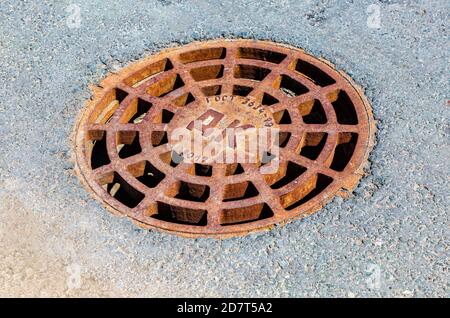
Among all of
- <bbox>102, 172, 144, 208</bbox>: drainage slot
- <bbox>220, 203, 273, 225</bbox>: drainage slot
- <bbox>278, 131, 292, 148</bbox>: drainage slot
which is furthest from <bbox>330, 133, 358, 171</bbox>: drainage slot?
<bbox>102, 172, 144, 208</bbox>: drainage slot

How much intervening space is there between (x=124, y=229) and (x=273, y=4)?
1.82 metres

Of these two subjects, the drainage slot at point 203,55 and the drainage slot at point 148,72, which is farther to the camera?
the drainage slot at point 203,55

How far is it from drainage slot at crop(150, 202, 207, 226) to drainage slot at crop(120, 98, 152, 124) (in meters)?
0.60

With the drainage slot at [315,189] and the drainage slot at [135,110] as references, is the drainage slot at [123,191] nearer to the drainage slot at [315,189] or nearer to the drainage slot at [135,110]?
the drainage slot at [135,110]

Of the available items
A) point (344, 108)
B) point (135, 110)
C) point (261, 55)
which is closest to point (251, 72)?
point (261, 55)

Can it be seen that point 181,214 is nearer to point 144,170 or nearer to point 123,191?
point 144,170

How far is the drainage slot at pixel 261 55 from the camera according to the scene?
3.70m

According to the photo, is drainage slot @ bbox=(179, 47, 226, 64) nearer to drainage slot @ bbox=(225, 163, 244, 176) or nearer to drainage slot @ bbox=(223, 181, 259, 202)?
drainage slot @ bbox=(225, 163, 244, 176)

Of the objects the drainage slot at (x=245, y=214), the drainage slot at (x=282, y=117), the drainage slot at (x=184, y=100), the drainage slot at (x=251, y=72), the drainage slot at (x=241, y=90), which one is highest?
the drainage slot at (x=251, y=72)

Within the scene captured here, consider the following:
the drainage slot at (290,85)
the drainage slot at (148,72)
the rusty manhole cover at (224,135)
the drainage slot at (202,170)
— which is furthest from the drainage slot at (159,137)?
the drainage slot at (290,85)

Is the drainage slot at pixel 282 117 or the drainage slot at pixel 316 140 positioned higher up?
the drainage slot at pixel 282 117

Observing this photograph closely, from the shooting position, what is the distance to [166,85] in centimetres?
360

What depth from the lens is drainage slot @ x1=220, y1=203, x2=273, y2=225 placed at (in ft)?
9.66

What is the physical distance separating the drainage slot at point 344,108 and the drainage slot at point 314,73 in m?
0.10
